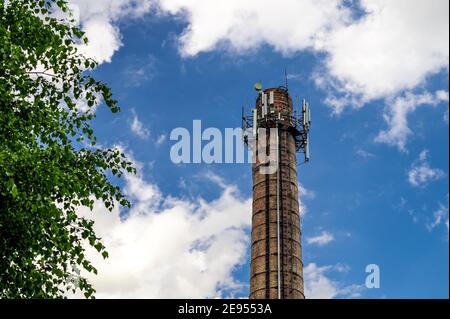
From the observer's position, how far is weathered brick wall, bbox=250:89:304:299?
3644 centimetres

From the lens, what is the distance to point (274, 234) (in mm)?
37594

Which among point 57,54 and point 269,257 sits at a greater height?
point 269,257

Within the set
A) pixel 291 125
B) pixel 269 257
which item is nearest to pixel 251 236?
pixel 269 257

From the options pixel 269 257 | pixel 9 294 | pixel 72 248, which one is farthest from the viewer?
pixel 269 257

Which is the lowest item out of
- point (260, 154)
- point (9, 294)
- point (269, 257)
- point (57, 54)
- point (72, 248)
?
point (9, 294)

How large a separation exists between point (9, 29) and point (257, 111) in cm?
3410

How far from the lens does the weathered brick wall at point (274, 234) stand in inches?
1435
